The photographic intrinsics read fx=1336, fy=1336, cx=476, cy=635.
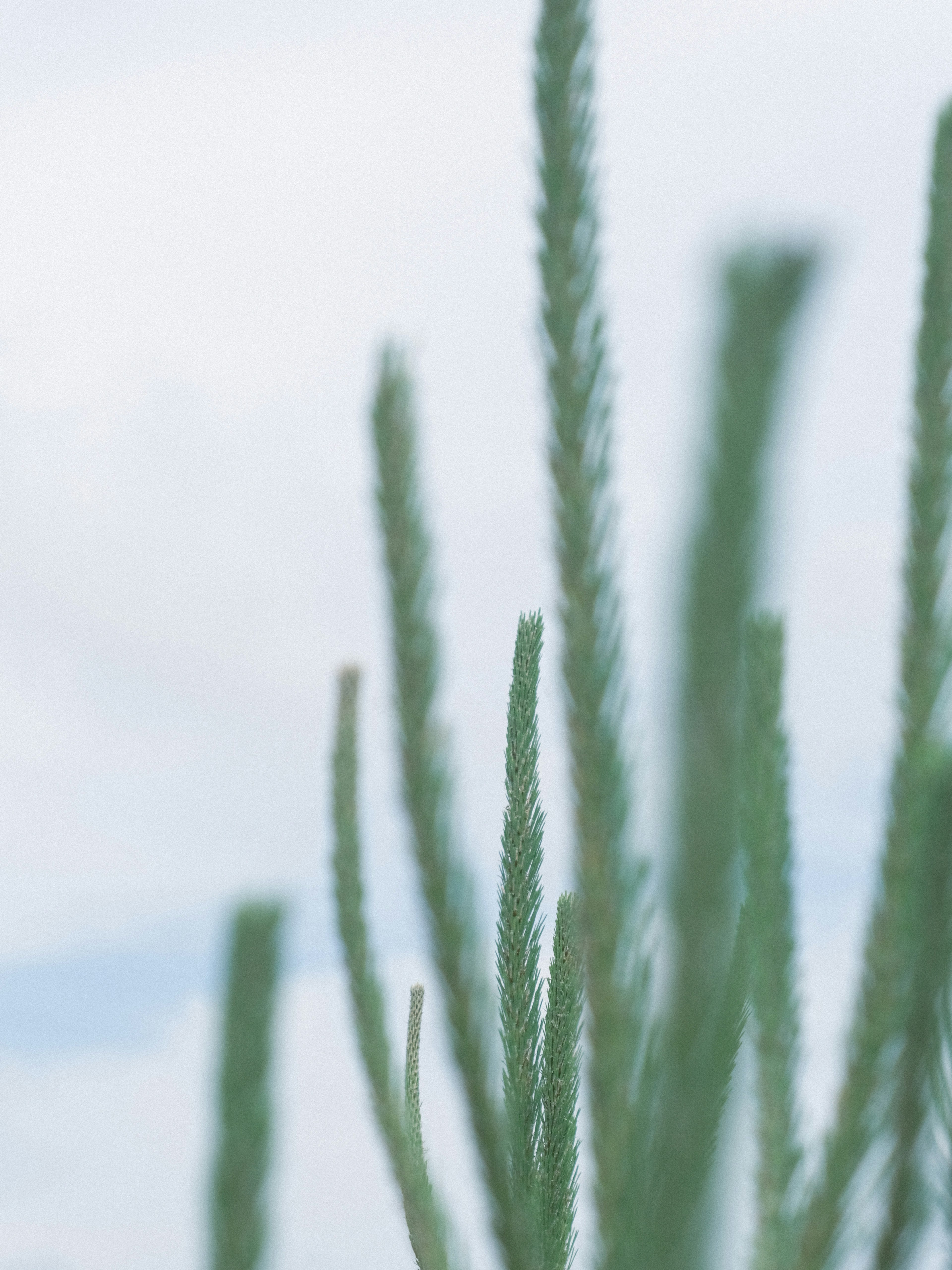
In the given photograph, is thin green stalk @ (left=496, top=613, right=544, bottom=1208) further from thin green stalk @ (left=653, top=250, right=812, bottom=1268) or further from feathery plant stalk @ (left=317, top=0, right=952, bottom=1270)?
thin green stalk @ (left=653, top=250, right=812, bottom=1268)

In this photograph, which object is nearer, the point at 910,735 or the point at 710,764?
the point at 710,764

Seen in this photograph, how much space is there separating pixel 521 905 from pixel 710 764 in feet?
3.88

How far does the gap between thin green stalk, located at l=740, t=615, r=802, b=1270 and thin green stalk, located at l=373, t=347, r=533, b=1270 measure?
0.39 m

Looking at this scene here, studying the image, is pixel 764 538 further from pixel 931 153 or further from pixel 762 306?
pixel 931 153

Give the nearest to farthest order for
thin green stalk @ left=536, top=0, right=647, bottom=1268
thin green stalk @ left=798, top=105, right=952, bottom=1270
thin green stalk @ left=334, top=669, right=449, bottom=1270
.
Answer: thin green stalk @ left=536, top=0, right=647, bottom=1268 < thin green stalk @ left=798, top=105, right=952, bottom=1270 < thin green stalk @ left=334, top=669, right=449, bottom=1270

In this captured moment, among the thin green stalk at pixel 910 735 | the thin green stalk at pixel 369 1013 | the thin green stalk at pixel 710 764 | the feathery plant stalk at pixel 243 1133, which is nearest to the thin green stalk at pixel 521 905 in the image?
the thin green stalk at pixel 369 1013

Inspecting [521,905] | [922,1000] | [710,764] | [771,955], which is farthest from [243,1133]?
[710,764]

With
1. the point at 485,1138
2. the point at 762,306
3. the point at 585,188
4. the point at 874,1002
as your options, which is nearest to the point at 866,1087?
the point at 874,1002

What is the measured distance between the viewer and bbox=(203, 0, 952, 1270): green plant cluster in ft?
4.30

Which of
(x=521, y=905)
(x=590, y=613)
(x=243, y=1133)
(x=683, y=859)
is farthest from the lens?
(x=521, y=905)

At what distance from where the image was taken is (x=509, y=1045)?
244 cm

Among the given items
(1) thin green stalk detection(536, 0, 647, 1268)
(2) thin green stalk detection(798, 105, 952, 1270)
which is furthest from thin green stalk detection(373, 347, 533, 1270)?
(2) thin green stalk detection(798, 105, 952, 1270)

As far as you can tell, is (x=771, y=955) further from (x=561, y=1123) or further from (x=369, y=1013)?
(x=369, y=1013)

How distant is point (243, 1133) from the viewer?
2039mm
